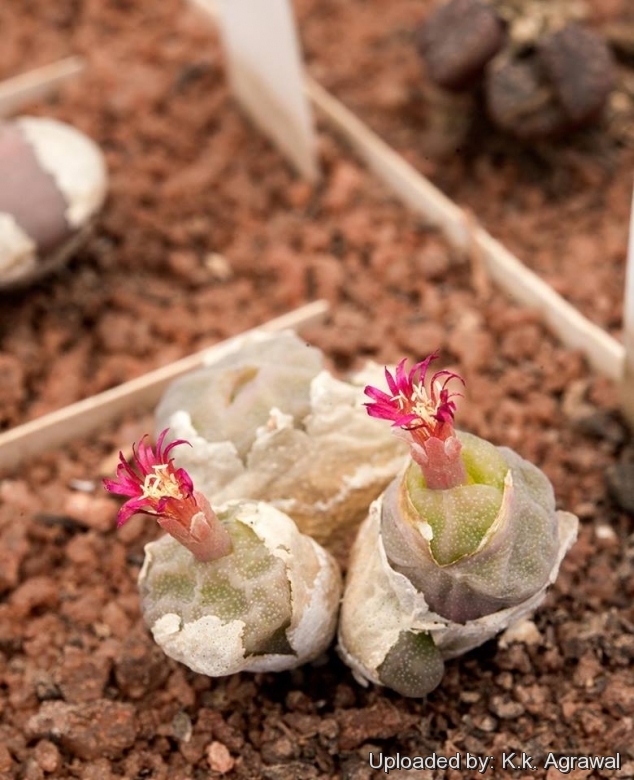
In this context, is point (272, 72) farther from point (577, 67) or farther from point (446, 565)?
point (446, 565)

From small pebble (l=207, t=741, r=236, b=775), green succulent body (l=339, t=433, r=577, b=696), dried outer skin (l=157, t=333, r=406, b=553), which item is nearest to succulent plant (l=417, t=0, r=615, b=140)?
dried outer skin (l=157, t=333, r=406, b=553)

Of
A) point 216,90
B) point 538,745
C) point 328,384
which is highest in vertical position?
point 328,384

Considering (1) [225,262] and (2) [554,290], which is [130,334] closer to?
(1) [225,262]

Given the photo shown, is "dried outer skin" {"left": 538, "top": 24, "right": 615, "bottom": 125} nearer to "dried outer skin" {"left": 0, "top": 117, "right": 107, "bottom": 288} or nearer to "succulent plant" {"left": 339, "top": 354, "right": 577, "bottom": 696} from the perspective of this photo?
"dried outer skin" {"left": 0, "top": 117, "right": 107, "bottom": 288}

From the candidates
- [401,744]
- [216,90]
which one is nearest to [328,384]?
[401,744]

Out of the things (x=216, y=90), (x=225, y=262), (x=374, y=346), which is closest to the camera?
(x=374, y=346)
